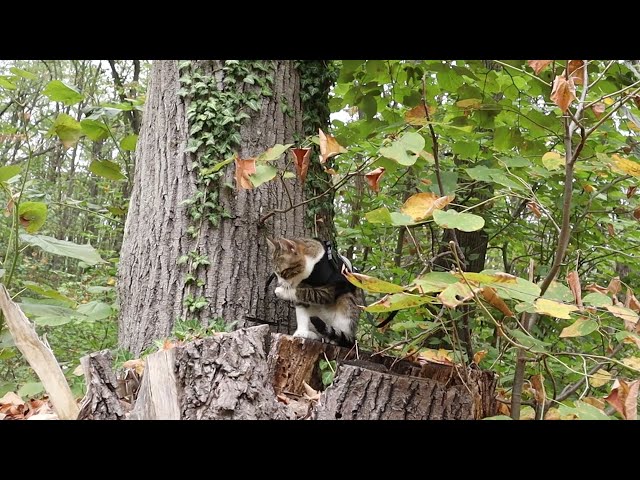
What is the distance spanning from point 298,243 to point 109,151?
8772 mm

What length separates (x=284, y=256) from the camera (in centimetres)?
294

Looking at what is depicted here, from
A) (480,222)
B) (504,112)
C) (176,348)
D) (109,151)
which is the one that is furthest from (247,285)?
(109,151)

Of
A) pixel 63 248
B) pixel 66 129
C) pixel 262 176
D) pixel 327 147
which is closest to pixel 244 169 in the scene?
pixel 262 176

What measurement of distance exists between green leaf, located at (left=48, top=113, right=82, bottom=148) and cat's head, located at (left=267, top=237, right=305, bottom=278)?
125 cm

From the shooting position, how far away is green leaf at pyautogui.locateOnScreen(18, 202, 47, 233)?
8.13 ft

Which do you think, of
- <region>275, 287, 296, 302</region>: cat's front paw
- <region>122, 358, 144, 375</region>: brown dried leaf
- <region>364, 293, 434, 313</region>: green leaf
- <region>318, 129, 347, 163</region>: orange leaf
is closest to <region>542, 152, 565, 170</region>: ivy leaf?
<region>318, 129, 347, 163</region>: orange leaf

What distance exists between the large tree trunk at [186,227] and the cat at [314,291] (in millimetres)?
102

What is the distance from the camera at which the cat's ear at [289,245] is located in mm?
2947

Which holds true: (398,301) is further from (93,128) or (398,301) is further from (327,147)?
(93,128)

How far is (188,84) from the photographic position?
301cm

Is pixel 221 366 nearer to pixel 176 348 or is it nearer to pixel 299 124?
pixel 176 348

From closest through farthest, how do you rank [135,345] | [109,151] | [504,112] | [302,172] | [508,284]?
[508,284]
[302,172]
[135,345]
[504,112]
[109,151]

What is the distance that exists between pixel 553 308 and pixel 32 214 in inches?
85.7

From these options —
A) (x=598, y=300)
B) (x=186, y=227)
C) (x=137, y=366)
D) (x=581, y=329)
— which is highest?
(x=186, y=227)
